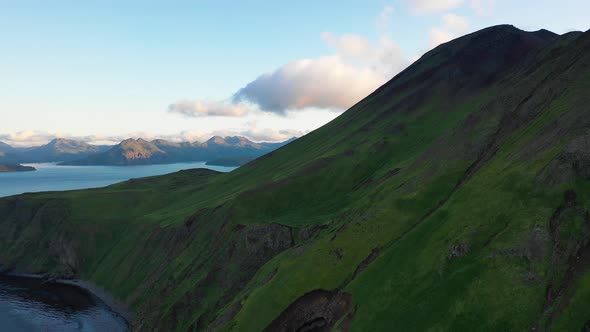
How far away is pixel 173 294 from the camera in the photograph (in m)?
103

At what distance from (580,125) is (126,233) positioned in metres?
157

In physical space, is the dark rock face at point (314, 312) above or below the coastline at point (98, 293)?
above

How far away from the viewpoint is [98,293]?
5394 inches

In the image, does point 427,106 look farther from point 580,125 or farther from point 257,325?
point 257,325

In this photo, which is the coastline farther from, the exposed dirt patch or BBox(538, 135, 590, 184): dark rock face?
BBox(538, 135, 590, 184): dark rock face

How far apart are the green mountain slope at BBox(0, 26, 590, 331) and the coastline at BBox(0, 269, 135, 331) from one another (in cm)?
295

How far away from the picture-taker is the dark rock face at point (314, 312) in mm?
58562

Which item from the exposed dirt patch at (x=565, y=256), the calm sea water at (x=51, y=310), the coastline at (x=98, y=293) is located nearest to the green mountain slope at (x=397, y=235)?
the exposed dirt patch at (x=565, y=256)

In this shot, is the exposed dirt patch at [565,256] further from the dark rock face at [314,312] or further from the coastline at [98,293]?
the coastline at [98,293]

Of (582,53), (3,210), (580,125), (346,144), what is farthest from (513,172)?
(3,210)

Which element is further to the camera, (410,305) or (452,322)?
(410,305)

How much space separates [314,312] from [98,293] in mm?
106338

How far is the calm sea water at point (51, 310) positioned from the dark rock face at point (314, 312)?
7166 centimetres

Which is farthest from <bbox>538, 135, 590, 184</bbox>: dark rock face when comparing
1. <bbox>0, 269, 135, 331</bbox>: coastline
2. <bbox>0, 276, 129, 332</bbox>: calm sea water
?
<bbox>0, 276, 129, 332</bbox>: calm sea water
